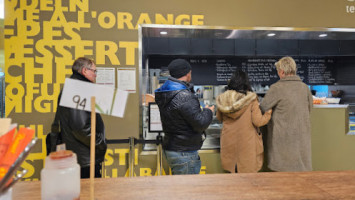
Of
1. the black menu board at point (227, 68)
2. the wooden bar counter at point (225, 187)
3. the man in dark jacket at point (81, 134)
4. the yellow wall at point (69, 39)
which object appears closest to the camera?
the wooden bar counter at point (225, 187)

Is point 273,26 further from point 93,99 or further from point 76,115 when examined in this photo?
point 93,99

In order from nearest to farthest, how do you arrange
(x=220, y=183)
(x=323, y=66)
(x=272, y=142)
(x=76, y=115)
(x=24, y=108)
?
(x=220, y=183), (x=76, y=115), (x=272, y=142), (x=24, y=108), (x=323, y=66)

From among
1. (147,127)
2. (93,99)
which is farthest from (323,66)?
(93,99)

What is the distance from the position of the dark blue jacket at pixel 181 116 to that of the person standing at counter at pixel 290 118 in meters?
0.73

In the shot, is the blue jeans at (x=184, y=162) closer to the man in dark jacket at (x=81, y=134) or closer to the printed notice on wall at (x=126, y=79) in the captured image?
the man in dark jacket at (x=81, y=134)

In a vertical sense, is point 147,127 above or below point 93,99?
below

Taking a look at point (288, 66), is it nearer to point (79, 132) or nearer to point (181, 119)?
point (181, 119)

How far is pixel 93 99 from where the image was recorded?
2.42 ft

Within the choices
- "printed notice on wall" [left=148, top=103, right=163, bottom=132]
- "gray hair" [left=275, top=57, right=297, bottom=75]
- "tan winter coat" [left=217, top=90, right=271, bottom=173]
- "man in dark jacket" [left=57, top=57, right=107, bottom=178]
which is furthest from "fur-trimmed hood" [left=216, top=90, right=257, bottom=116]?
"man in dark jacket" [left=57, top=57, right=107, bottom=178]

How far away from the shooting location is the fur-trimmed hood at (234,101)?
2.22 metres

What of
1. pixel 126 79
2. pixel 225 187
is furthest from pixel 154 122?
pixel 225 187

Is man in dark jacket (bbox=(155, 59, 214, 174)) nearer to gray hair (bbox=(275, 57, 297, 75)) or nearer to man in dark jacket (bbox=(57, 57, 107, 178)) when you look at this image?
man in dark jacket (bbox=(57, 57, 107, 178))

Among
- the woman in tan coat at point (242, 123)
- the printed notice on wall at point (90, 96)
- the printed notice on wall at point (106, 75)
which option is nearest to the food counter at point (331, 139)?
the woman in tan coat at point (242, 123)

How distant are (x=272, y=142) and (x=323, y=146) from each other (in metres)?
0.84
